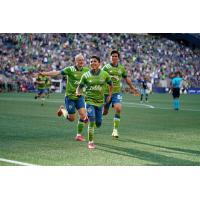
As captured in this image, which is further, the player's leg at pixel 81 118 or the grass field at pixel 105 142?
the player's leg at pixel 81 118

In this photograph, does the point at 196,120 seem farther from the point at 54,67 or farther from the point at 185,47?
the point at 54,67

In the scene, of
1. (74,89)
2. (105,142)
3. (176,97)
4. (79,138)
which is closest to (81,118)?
(79,138)

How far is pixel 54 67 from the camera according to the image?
16703 millimetres

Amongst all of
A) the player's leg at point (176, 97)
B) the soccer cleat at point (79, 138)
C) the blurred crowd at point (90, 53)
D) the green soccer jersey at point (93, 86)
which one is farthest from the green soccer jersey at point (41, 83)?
the green soccer jersey at point (93, 86)

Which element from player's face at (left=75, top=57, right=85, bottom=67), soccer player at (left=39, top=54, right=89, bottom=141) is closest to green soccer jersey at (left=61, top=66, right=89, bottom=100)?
soccer player at (left=39, top=54, right=89, bottom=141)

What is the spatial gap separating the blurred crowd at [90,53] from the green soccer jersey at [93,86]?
3509 millimetres

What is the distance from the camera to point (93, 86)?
932 centimetres

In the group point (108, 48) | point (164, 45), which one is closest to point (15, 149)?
point (164, 45)

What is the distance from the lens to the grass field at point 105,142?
A: 7.85 meters

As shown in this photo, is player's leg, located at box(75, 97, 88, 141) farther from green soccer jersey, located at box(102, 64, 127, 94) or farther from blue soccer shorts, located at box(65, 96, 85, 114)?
green soccer jersey, located at box(102, 64, 127, 94)

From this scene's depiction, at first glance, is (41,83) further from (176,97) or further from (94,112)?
(94,112)

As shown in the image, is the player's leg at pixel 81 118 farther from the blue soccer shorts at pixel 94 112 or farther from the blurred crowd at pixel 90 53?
the blurred crowd at pixel 90 53
